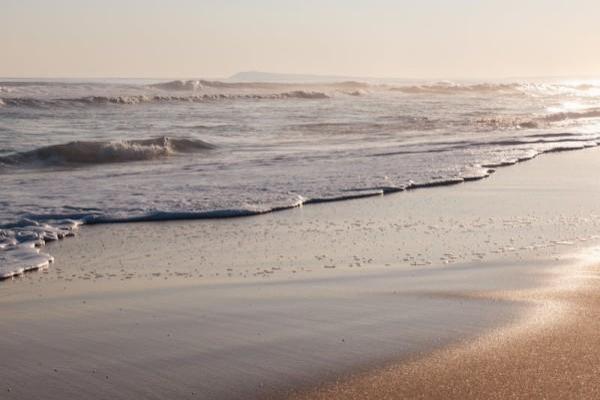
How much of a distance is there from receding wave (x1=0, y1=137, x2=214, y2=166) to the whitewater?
0.04 metres

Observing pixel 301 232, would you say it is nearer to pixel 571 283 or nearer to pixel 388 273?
pixel 388 273

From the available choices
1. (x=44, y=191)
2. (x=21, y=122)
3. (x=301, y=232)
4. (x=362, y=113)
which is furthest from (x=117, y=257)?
(x=362, y=113)

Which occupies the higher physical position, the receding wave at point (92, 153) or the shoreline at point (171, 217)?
the shoreline at point (171, 217)

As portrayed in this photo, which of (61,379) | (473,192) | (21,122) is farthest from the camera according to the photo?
(21,122)

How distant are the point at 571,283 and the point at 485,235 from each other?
6.43 ft

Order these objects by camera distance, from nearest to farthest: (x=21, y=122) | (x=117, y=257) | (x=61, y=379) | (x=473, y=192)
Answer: (x=61, y=379) → (x=117, y=257) → (x=473, y=192) → (x=21, y=122)

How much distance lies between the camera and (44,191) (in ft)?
34.5

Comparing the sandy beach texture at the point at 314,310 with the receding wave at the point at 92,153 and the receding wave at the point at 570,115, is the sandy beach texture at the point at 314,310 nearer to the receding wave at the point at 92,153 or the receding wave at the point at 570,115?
the receding wave at the point at 92,153

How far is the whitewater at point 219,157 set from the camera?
8.93 m

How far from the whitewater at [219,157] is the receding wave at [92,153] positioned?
4 cm

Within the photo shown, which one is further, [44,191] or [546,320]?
[44,191]

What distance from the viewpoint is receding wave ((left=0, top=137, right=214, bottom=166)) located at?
15.5 meters

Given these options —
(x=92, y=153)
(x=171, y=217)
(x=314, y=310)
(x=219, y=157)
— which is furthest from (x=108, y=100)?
(x=314, y=310)

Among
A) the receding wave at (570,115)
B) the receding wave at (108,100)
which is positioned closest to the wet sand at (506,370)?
the receding wave at (570,115)
